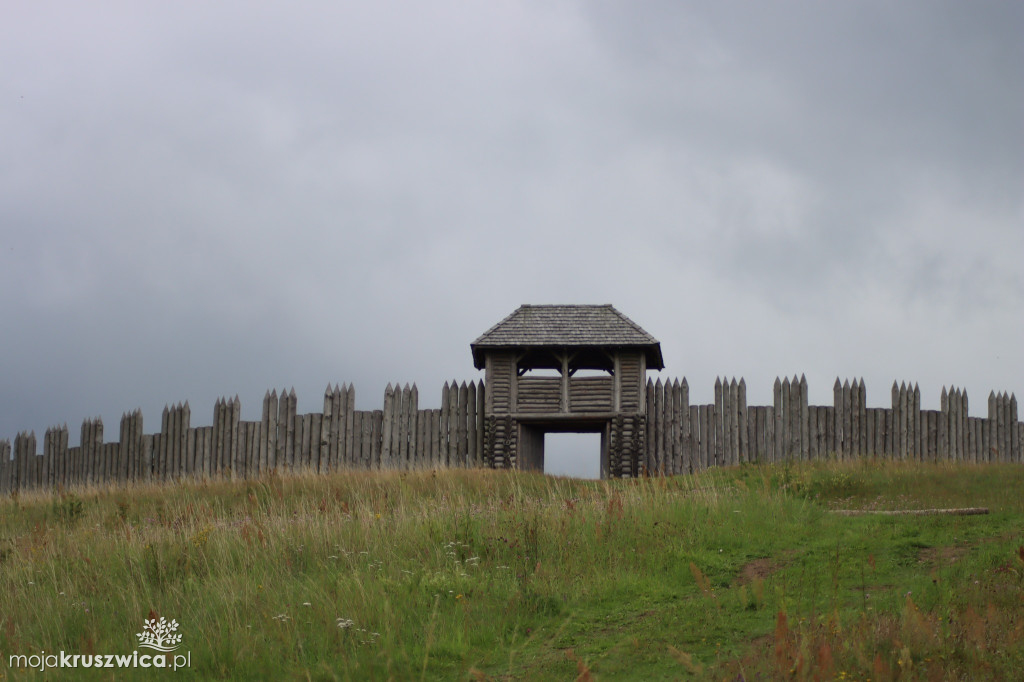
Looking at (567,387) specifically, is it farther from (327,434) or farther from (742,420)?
(327,434)

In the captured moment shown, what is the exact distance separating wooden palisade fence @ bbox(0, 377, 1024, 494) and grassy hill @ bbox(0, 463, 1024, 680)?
939 centimetres

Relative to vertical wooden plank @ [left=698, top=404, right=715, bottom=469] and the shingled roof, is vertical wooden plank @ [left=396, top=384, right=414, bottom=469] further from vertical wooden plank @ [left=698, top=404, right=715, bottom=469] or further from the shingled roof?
vertical wooden plank @ [left=698, top=404, right=715, bottom=469]

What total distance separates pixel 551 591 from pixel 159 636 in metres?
3.08

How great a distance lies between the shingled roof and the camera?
73.8ft

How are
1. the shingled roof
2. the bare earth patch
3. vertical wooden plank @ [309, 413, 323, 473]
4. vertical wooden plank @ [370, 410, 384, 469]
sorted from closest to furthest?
the bare earth patch, the shingled roof, vertical wooden plank @ [370, 410, 384, 469], vertical wooden plank @ [309, 413, 323, 473]

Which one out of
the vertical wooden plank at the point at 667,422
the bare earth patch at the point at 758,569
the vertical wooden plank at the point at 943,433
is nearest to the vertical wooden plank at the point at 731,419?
the vertical wooden plank at the point at 667,422

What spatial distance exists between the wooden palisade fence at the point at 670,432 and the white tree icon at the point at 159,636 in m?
13.4

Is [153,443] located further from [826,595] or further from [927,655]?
[927,655]

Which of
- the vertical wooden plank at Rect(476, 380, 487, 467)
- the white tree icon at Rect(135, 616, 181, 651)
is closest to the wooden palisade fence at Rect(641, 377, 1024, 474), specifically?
the vertical wooden plank at Rect(476, 380, 487, 467)

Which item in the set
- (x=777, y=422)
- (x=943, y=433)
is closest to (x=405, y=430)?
(x=777, y=422)

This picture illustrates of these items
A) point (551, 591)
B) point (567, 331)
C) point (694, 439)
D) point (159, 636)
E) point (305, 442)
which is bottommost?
point (159, 636)

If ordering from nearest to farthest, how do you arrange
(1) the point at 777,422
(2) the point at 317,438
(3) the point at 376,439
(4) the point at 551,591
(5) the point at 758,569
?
1. (4) the point at 551,591
2. (5) the point at 758,569
3. (1) the point at 777,422
4. (3) the point at 376,439
5. (2) the point at 317,438

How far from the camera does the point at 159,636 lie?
24.7ft

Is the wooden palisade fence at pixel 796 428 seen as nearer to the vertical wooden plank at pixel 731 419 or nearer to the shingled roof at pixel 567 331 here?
the vertical wooden plank at pixel 731 419
